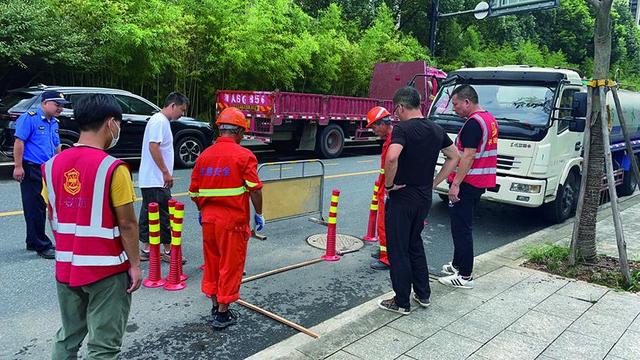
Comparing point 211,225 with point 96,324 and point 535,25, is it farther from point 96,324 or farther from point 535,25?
point 535,25

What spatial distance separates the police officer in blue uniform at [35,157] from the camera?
17.2 ft

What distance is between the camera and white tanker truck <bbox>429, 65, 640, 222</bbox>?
7.18 metres

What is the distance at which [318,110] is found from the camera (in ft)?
47.4

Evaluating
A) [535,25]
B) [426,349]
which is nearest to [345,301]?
[426,349]

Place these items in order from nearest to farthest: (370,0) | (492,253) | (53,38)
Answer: (492,253)
(53,38)
(370,0)

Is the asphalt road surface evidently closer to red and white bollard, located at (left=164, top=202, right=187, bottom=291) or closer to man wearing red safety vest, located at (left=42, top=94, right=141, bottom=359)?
red and white bollard, located at (left=164, top=202, right=187, bottom=291)

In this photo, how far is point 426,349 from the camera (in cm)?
359

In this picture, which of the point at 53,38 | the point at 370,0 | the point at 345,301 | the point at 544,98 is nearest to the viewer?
the point at 345,301

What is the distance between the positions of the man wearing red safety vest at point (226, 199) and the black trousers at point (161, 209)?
155 cm

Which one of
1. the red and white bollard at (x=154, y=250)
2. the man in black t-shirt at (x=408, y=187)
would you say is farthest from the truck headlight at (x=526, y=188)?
the red and white bollard at (x=154, y=250)

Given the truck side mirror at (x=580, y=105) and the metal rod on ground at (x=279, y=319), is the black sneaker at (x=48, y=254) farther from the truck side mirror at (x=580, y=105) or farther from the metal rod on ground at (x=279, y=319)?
the truck side mirror at (x=580, y=105)

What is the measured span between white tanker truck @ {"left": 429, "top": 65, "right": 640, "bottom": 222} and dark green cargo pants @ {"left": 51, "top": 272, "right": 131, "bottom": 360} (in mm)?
6045

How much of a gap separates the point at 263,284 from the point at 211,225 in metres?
1.44

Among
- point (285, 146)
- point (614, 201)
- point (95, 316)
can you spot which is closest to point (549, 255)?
point (614, 201)
